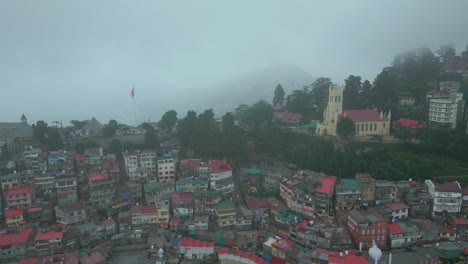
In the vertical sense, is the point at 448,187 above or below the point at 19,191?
above

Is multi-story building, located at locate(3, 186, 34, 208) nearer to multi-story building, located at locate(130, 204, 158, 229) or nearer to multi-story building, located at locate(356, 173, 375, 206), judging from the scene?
multi-story building, located at locate(130, 204, 158, 229)

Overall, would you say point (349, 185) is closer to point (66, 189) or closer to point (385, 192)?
point (385, 192)

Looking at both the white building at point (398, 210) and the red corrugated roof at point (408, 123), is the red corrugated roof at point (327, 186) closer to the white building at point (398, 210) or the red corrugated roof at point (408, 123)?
the white building at point (398, 210)

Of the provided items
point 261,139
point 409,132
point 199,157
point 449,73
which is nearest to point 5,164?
point 199,157

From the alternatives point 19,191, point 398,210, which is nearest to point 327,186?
point 398,210

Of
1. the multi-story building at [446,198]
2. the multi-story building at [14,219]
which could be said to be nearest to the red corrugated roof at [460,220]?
the multi-story building at [446,198]
